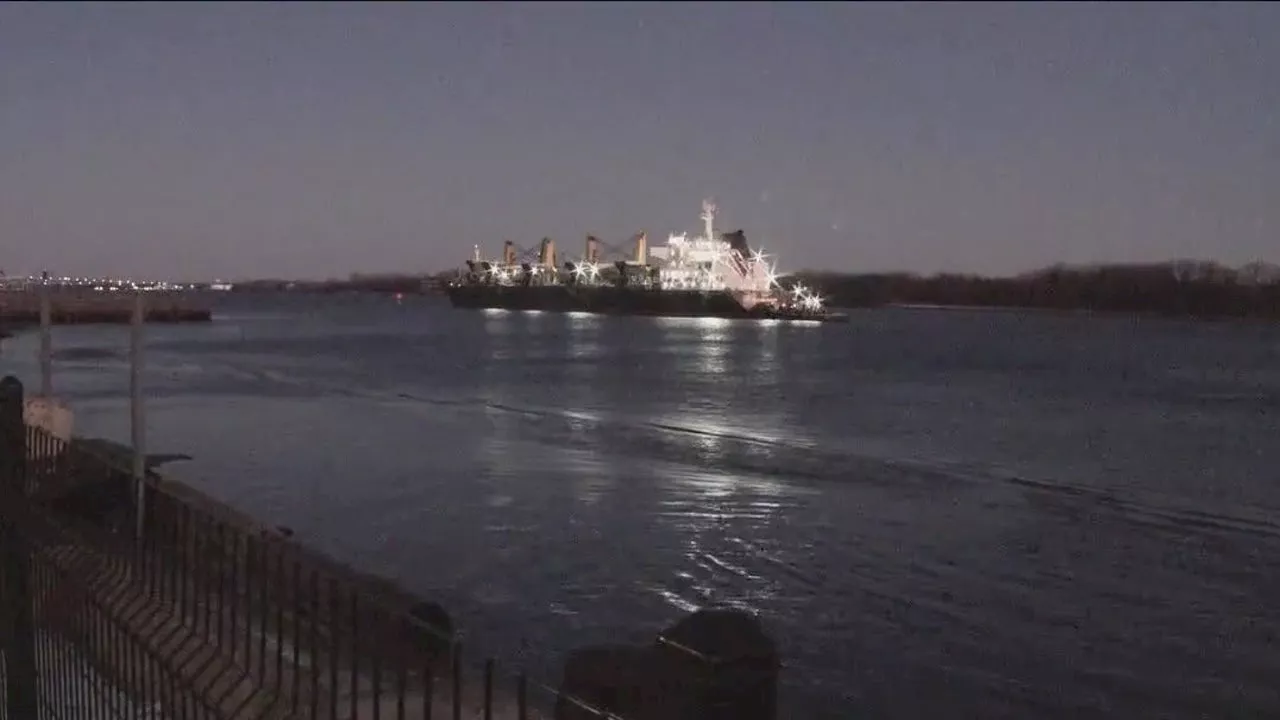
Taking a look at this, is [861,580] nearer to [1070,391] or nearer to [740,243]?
[1070,391]

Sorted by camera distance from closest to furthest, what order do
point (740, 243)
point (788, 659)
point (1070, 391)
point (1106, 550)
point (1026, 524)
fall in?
point (788, 659)
point (1106, 550)
point (1026, 524)
point (1070, 391)
point (740, 243)

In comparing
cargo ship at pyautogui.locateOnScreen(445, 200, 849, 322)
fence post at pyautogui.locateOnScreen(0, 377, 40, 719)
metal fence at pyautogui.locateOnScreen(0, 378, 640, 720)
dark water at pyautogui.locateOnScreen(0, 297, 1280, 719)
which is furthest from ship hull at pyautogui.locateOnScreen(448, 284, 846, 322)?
fence post at pyautogui.locateOnScreen(0, 377, 40, 719)

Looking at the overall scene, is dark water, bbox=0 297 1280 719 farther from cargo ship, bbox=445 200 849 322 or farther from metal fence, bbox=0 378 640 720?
cargo ship, bbox=445 200 849 322

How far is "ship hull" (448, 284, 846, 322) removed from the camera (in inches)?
6270

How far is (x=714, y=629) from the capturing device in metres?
3.41

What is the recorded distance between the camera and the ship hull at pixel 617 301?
159 m

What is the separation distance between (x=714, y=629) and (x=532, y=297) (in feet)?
612

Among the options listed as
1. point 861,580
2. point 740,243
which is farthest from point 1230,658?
point 740,243

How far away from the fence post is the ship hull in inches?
6028

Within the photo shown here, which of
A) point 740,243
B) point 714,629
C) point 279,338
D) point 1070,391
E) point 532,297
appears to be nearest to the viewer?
point 714,629

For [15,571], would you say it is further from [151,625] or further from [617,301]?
[617,301]

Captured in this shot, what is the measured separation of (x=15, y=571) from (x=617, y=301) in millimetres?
168825

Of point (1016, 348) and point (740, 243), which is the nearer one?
point (1016, 348)

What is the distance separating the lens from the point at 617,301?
17350cm
